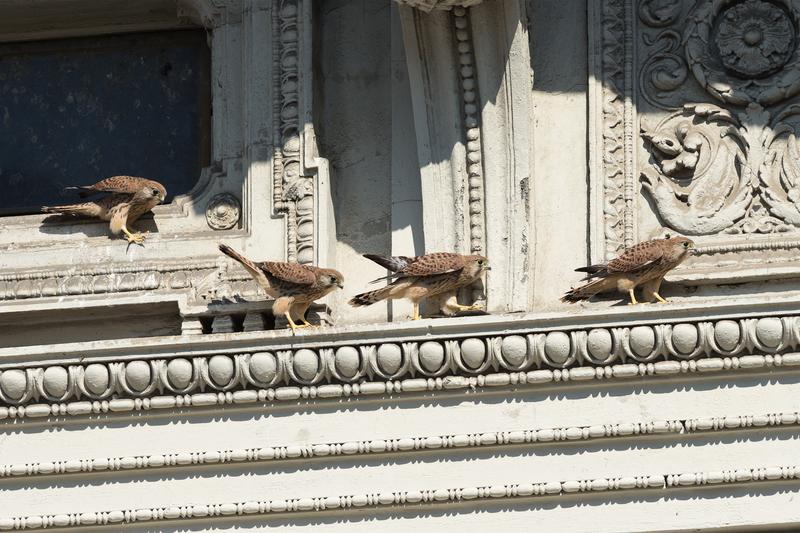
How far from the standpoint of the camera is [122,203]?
1355 cm

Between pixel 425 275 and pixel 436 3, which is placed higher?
pixel 436 3

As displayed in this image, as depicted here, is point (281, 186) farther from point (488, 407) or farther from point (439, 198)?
point (488, 407)

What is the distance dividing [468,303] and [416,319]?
411mm

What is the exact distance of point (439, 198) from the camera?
43.3 ft

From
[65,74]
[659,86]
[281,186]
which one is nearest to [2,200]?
[65,74]

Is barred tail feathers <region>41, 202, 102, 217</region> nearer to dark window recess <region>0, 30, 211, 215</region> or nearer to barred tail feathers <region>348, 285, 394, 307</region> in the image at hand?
dark window recess <region>0, 30, 211, 215</region>

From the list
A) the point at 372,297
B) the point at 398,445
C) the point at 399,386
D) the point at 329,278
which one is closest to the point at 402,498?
the point at 398,445

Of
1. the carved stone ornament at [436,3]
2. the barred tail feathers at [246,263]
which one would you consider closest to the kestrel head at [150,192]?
the barred tail feathers at [246,263]

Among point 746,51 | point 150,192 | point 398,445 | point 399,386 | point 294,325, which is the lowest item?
point 398,445

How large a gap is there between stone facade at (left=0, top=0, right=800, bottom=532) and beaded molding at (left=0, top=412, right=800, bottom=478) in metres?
0.01

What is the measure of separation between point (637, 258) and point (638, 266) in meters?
0.04

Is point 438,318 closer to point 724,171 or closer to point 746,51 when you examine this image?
point 724,171

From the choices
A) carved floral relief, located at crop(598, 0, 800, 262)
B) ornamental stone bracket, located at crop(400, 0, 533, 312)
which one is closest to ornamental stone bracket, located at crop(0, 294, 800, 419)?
ornamental stone bracket, located at crop(400, 0, 533, 312)

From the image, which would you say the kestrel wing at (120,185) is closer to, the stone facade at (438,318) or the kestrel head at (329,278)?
the stone facade at (438,318)
